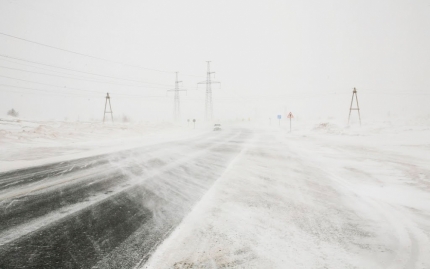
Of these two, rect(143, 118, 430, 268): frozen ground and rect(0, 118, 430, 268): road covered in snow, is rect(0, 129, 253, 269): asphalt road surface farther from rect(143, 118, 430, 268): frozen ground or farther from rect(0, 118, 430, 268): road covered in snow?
rect(143, 118, 430, 268): frozen ground

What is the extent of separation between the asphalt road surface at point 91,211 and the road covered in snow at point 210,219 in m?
0.02

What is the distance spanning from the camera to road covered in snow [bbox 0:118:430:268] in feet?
7.39

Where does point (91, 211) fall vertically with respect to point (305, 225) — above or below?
above

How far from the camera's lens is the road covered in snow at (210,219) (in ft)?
7.39

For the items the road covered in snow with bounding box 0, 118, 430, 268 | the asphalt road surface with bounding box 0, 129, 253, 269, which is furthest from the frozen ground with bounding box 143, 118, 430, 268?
the asphalt road surface with bounding box 0, 129, 253, 269

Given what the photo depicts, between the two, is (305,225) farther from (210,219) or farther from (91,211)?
(91,211)

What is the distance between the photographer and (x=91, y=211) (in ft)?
11.0

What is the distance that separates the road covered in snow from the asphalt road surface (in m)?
0.02

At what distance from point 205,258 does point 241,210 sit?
4.62 feet

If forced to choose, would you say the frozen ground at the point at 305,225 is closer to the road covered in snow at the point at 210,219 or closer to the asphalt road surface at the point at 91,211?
the road covered in snow at the point at 210,219

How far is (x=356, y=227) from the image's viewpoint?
3.07m

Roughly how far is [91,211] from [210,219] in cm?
192

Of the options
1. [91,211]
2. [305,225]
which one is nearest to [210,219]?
[305,225]

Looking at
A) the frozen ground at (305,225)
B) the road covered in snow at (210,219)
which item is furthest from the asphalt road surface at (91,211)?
the frozen ground at (305,225)
